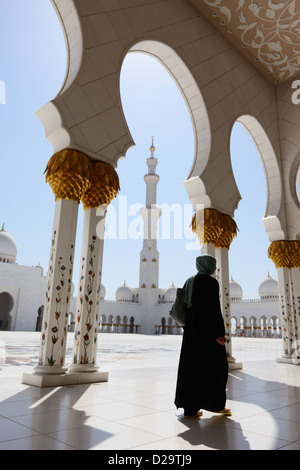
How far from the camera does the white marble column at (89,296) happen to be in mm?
2961

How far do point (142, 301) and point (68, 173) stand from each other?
24.3 meters


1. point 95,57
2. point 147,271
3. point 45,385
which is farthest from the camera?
point 147,271

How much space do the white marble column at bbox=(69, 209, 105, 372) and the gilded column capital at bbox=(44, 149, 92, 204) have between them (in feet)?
1.01

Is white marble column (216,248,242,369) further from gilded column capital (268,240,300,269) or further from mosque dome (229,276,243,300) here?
mosque dome (229,276,243,300)

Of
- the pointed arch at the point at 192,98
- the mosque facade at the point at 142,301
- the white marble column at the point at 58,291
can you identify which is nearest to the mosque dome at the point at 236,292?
the mosque facade at the point at 142,301

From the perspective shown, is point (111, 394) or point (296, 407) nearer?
point (296, 407)

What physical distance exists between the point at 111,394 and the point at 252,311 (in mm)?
22448

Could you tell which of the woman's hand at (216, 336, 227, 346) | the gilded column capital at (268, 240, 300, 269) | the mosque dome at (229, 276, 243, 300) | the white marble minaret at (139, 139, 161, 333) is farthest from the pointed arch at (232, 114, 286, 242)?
the mosque dome at (229, 276, 243, 300)

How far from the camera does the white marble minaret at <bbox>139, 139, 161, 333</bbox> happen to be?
22562mm

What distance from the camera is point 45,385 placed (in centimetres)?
258

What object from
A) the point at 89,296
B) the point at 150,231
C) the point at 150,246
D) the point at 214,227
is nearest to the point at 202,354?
the point at 89,296

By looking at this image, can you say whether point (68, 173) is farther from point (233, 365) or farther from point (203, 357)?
point (233, 365)
